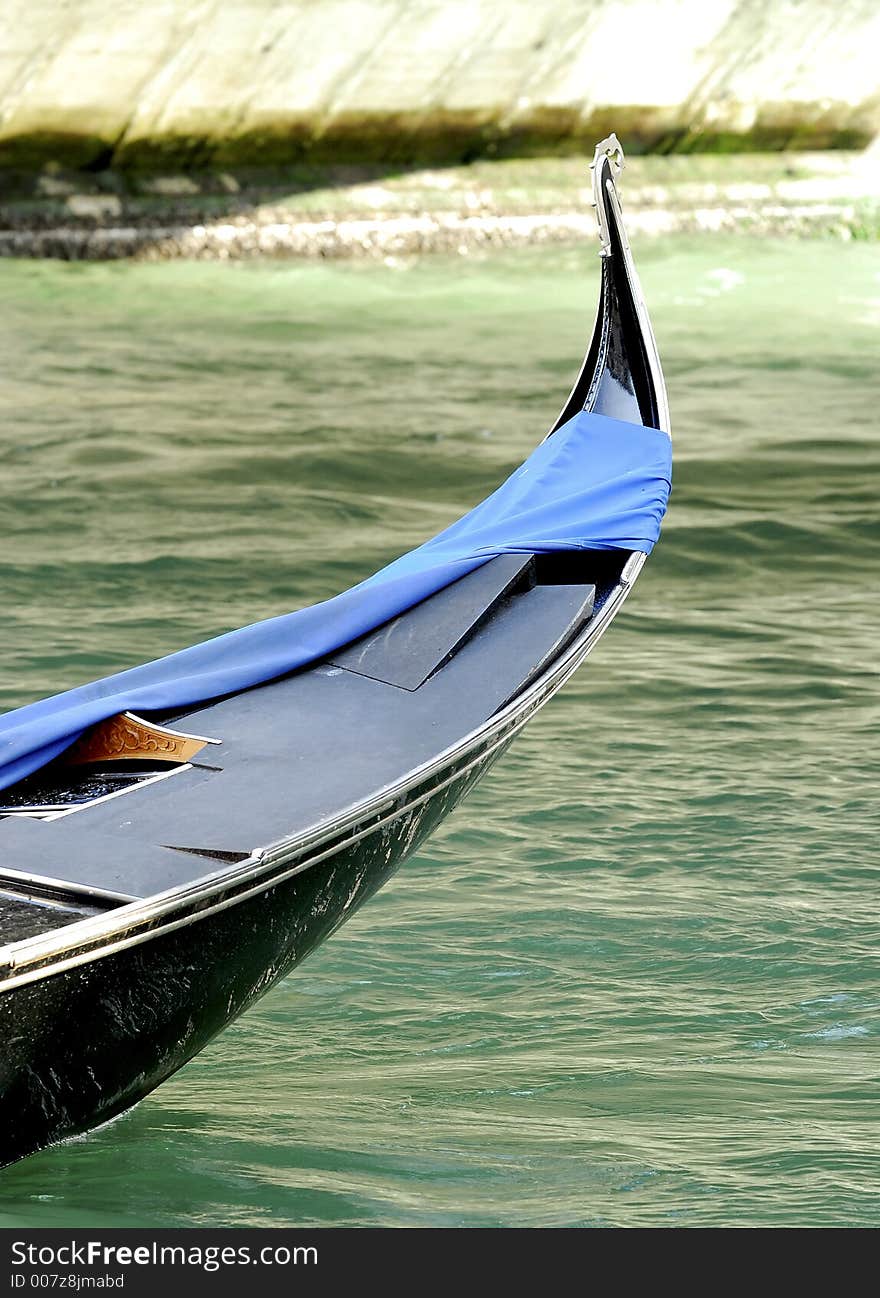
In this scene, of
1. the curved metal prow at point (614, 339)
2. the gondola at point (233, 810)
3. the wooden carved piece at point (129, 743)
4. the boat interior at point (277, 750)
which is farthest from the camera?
the curved metal prow at point (614, 339)

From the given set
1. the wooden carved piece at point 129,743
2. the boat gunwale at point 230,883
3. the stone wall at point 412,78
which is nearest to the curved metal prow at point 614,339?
the boat gunwale at point 230,883

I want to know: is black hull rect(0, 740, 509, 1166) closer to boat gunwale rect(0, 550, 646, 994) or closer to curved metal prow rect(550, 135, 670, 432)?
boat gunwale rect(0, 550, 646, 994)

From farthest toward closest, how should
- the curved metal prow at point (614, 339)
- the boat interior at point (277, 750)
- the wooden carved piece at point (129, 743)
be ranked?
1. the curved metal prow at point (614, 339)
2. the wooden carved piece at point (129, 743)
3. the boat interior at point (277, 750)

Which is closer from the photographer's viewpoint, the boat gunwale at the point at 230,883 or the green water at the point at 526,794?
the boat gunwale at the point at 230,883

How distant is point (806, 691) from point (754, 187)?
31.9 ft

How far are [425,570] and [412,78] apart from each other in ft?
29.1

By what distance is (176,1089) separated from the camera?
3.14 m

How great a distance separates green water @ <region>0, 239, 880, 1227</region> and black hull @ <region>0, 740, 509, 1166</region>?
14 cm

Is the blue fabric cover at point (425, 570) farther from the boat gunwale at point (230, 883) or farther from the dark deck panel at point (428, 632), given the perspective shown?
the boat gunwale at point (230, 883)

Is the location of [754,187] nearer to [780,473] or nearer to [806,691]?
[780,473]

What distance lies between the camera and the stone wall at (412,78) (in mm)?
10742

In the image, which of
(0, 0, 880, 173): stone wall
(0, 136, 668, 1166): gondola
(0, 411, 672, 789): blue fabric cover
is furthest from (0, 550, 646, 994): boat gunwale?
(0, 0, 880, 173): stone wall

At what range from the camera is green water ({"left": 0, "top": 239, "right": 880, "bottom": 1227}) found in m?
2.84
